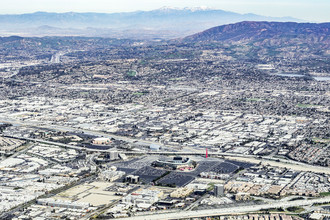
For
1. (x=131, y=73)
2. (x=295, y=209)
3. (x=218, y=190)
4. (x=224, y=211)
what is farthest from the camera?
(x=131, y=73)

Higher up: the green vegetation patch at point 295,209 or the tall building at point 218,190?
the tall building at point 218,190

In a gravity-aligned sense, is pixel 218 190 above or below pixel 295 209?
above

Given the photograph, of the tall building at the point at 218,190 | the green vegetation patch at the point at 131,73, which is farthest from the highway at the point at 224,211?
the green vegetation patch at the point at 131,73

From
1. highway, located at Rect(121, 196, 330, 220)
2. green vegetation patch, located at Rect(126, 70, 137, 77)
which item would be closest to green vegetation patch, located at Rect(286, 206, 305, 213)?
highway, located at Rect(121, 196, 330, 220)

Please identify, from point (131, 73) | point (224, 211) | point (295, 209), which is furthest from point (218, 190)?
point (131, 73)

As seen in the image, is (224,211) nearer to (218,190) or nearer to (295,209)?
(218,190)

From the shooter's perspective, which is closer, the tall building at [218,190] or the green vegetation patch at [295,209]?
the green vegetation patch at [295,209]

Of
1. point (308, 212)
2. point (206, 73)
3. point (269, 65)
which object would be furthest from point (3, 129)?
point (269, 65)

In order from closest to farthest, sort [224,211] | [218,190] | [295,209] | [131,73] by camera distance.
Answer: [224,211], [295,209], [218,190], [131,73]

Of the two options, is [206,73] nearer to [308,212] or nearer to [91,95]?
[91,95]

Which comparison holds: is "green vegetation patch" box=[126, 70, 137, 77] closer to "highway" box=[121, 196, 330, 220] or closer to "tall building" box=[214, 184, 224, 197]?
"tall building" box=[214, 184, 224, 197]

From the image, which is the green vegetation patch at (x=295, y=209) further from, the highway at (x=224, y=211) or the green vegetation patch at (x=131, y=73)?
the green vegetation patch at (x=131, y=73)
